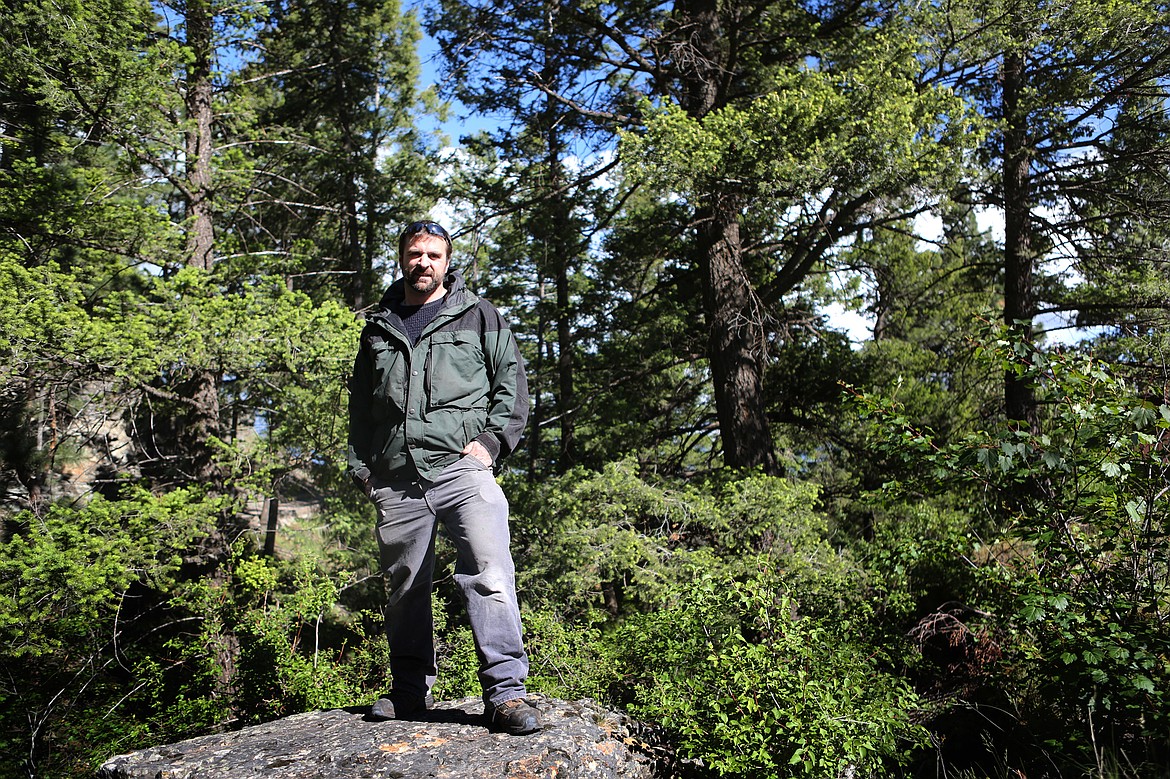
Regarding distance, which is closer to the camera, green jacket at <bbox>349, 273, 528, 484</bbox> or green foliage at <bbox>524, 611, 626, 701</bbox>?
green jacket at <bbox>349, 273, 528, 484</bbox>

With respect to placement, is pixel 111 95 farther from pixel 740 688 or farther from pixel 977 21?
pixel 977 21

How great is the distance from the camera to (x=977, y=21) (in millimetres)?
8109

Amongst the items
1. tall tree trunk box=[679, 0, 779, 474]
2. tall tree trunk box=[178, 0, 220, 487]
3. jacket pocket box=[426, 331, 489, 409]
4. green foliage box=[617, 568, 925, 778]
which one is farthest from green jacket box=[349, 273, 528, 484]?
tall tree trunk box=[679, 0, 779, 474]

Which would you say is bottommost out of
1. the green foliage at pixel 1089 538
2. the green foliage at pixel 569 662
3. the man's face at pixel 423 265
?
the green foliage at pixel 569 662

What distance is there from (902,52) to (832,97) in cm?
91

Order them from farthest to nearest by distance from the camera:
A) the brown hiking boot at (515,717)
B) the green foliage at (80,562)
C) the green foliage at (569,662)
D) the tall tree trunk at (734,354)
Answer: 1. the tall tree trunk at (734,354)
2. the green foliage at (80,562)
3. the green foliage at (569,662)
4. the brown hiking boot at (515,717)

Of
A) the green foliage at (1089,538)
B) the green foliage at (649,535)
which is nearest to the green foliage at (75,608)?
the green foliage at (649,535)

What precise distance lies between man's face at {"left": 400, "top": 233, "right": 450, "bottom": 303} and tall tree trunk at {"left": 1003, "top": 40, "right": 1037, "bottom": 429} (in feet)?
24.7

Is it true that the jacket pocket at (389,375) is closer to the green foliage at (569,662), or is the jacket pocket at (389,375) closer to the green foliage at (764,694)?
the green foliage at (764,694)

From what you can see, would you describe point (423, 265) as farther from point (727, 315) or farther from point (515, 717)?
→ point (727, 315)

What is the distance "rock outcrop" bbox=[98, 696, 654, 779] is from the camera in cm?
326

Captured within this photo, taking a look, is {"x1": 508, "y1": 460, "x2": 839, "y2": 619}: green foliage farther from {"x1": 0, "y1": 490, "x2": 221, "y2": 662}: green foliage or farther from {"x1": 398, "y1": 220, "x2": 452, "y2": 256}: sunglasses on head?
{"x1": 398, "y1": 220, "x2": 452, "y2": 256}: sunglasses on head

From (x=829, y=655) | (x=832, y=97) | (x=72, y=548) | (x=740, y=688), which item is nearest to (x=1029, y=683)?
(x=829, y=655)

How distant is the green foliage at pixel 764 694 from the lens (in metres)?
3.61
